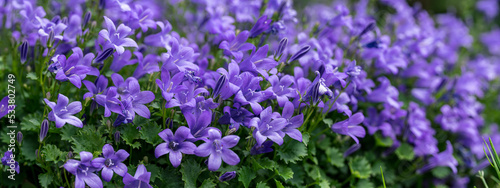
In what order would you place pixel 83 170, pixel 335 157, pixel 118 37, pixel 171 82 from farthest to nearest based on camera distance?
1. pixel 335 157
2. pixel 118 37
3. pixel 171 82
4. pixel 83 170

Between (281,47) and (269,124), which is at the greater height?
(281,47)

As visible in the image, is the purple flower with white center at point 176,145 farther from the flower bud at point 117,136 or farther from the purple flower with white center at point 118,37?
the purple flower with white center at point 118,37

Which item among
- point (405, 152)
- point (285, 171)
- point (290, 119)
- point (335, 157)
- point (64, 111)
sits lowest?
point (405, 152)

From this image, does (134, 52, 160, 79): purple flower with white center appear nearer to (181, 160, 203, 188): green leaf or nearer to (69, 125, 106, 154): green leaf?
(69, 125, 106, 154): green leaf

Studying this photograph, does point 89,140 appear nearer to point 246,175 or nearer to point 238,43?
point 246,175

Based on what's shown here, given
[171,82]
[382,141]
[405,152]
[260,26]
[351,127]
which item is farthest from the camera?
[405,152]

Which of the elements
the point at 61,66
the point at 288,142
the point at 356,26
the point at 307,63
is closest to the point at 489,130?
the point at 356,26

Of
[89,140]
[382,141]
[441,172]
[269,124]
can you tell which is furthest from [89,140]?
[441,172]
